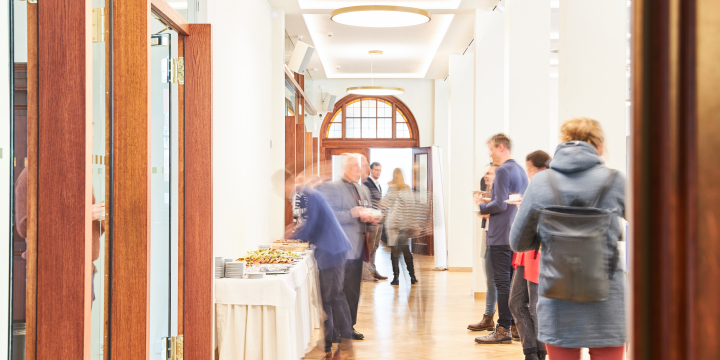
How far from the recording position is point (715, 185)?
1.10ft

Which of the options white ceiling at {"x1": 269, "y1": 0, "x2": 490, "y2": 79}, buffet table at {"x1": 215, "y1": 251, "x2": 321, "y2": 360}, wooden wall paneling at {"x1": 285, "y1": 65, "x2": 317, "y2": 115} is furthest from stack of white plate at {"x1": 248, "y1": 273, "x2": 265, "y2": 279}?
wooden wall paneling at {"x1": 285, "y1": 65, "x2": 317, "y2": 115}

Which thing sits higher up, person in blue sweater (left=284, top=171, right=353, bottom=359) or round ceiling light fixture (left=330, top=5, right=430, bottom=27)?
round ceiling light fixture (left=330, top=5, right=430, bottom=27)

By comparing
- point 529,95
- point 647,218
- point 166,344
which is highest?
point 529,95

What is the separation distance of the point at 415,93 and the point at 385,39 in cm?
373

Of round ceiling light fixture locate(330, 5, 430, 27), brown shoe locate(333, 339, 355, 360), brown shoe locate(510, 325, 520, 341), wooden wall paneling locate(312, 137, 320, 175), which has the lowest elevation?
brown shoe locate(333, 339, 355, 360)

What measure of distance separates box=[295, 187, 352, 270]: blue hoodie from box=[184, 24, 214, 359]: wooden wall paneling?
0.94 metres

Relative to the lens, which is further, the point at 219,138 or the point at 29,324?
the point at 219,138

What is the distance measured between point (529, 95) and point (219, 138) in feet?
10.4

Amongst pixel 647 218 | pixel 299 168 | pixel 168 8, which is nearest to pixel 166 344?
pixel 168 8

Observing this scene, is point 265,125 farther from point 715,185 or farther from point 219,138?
point 715,185

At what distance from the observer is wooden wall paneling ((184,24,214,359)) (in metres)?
3.18

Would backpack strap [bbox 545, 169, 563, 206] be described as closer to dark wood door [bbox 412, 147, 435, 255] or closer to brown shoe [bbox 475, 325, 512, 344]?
brown shoe [bbox 475, 325, 512, 344]

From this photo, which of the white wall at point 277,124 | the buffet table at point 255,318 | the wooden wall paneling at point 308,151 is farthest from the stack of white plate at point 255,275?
the wooden wall paneling at point 308,151

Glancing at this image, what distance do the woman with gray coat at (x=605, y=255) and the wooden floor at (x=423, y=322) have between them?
2309mm
